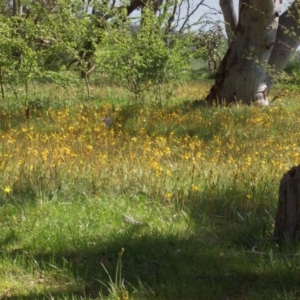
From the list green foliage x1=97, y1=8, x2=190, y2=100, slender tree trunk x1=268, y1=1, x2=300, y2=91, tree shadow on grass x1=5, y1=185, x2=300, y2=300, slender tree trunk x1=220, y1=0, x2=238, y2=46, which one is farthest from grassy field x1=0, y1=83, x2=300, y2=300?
slender tree trunk x1=220, y1=0, x2=238, y2=46

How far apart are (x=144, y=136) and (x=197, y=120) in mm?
1361

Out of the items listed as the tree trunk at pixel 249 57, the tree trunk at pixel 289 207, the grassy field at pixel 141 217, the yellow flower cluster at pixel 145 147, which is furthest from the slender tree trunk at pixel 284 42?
the tree trunk at pixel 289 207

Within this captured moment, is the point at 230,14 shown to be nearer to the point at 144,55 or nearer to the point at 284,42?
the point at 284,42

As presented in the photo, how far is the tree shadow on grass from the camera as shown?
357cm

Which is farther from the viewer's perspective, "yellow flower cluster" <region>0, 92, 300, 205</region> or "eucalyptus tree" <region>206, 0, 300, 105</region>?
"eucalyptus tree" <region>206, 0, 300, 105</region>

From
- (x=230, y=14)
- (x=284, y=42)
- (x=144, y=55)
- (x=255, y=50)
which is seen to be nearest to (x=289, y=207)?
(x=255, y=50)

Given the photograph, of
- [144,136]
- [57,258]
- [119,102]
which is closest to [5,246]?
[57,258]

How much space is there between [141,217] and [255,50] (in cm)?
654

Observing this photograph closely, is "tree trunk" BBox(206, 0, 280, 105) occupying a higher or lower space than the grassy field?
higher

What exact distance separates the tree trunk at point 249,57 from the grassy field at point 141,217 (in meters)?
3.04

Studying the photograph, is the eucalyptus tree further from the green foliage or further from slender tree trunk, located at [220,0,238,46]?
the green foliage

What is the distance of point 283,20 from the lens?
10922 mm

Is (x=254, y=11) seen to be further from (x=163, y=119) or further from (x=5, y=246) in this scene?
(x=5, y=246)

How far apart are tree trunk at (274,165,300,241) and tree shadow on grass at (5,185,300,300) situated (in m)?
0.13
